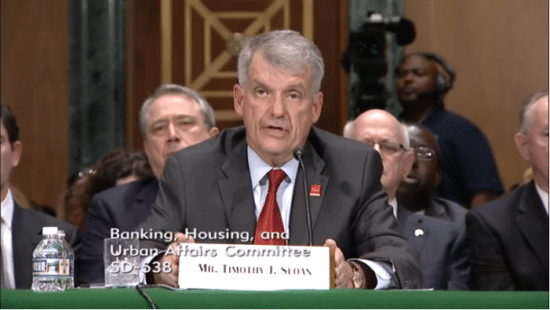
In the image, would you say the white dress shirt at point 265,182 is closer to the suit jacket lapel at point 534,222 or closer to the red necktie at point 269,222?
the red necktie at point 269,222

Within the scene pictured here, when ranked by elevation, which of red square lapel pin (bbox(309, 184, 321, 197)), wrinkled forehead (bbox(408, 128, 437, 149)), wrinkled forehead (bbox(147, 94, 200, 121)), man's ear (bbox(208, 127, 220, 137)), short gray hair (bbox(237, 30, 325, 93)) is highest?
short gray hair (bbox(237, 30, 325, 93))

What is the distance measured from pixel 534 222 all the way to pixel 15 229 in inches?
62.4

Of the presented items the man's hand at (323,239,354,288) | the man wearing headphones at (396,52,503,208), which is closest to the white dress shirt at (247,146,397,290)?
the man's hand at (323,239,354,288)

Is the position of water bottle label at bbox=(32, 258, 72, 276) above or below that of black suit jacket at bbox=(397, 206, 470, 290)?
above

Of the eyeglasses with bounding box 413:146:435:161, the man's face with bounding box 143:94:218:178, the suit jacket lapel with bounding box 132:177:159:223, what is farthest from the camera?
the eyeglasses with bounding box 413:146:435:161

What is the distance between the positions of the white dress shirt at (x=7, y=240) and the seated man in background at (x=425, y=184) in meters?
1.43

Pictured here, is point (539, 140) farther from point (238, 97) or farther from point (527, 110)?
point (238, 97)

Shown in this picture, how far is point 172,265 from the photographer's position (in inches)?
89.6

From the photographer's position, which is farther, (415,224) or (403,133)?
(403,133)

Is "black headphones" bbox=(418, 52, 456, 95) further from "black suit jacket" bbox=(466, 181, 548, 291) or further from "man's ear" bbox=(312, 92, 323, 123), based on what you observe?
"man's ear" bbox=(312, 92, 323, 123)

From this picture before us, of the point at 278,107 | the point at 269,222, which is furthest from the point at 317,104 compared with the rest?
the point at 269,222

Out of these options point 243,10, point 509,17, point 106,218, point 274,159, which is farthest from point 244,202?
point 509,17

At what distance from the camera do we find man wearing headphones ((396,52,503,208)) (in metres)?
4.18

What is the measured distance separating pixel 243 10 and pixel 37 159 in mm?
1366
